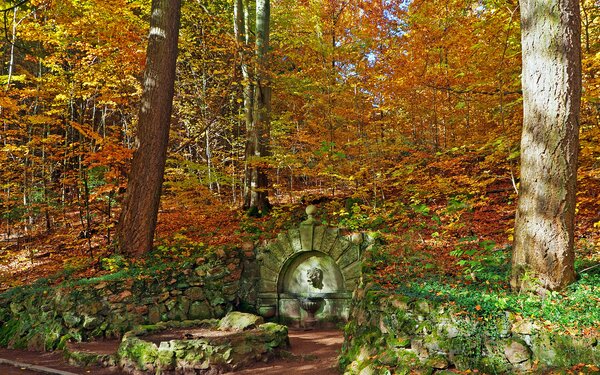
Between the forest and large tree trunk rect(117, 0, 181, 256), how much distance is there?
0.04 meters

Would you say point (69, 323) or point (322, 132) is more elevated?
point (322, 132)

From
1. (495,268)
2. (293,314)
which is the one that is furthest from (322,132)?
(495,268)

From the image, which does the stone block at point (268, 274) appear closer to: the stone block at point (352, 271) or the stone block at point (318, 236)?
the stone block at point (318, 236)

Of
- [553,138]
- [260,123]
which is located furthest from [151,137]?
[553,138]

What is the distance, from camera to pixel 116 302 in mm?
7906

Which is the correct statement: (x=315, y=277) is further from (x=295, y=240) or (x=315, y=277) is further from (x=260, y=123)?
(x=260, y=123)

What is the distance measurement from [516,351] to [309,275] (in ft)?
16.9

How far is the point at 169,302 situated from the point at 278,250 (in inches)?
98.9

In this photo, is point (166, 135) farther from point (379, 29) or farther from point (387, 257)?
point (379, 29)

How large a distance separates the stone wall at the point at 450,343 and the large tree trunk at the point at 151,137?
546 centimetres

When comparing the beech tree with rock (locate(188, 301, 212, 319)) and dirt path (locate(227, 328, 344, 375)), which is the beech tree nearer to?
rock (locate(188, 301, 212, 319))

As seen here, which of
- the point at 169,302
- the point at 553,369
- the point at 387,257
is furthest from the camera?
the point at 169,302

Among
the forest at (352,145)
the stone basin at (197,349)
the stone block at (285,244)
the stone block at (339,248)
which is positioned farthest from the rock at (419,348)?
the stone block at (285,244)

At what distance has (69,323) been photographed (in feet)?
24.9
